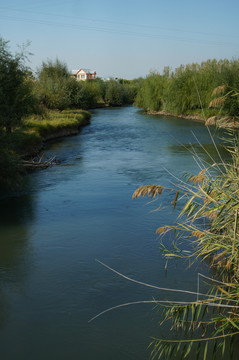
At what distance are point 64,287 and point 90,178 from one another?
8.75 m

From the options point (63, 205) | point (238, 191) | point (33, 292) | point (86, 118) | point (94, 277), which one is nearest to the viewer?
point (238, 191)

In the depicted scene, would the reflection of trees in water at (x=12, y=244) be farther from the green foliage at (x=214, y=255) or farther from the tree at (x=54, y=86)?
the tree at (x=54, y=86)

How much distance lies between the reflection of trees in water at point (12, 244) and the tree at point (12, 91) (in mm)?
2740

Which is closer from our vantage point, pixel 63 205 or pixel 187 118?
pixel 63 205

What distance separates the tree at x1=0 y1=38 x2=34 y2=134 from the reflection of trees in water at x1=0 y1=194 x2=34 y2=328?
2.74 metres

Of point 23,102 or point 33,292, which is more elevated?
point 23,102

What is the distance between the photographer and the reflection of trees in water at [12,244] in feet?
24.3

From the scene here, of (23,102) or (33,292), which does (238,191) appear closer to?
(33,292)

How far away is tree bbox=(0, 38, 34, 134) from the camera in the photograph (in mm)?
13742

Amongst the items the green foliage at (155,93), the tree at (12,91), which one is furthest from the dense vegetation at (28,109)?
the green foliage at (155,93)

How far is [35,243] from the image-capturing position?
31.4 feet

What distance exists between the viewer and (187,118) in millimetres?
41125

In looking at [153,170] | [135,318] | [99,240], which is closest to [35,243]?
[99,240]

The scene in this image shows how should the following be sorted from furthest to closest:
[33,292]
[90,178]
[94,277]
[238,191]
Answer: [90,178] < [94,277] < [33,292] < [238,191]
